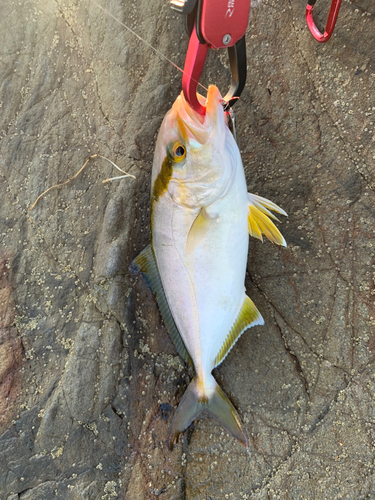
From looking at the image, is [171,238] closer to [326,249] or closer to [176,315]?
[176,315]

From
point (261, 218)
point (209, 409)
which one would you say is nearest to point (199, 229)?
point (261, 218)

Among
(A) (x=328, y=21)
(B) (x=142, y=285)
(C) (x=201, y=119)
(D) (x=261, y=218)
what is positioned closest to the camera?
(C) (x=201, y=119)

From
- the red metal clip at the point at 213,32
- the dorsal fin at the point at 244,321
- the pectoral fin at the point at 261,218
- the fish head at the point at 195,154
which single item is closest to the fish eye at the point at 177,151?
the fish head at the point at 195,154

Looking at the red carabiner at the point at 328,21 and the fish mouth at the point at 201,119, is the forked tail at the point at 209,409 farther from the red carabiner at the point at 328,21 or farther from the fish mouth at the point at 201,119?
the red carabiner at the point at 328,21

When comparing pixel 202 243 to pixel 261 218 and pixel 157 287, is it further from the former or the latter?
pixel 157 287

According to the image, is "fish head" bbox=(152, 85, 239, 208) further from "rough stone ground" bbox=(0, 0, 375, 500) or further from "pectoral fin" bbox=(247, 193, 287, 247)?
"rough stone ground" bbox=(0, 0, 375, 500)
